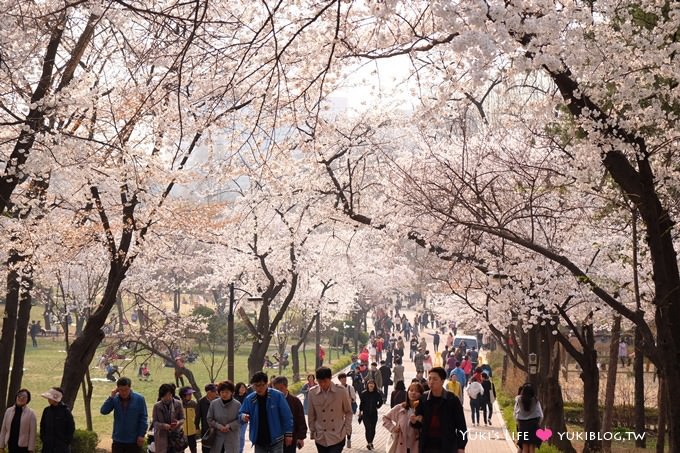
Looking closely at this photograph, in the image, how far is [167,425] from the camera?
38.4ft

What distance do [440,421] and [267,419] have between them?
199 centimetres

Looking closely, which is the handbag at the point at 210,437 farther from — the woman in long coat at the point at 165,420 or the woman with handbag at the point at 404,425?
the woman with handbag at the point at 404,425

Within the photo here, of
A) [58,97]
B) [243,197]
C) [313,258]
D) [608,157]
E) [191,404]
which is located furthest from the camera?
[313,258]

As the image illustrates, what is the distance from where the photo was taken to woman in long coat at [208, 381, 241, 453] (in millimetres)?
11078

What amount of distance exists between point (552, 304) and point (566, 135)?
4053mm

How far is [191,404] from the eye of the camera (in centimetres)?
1312

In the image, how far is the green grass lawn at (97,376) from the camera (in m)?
26.5

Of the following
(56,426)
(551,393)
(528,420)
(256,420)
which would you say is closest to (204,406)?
(56,426)

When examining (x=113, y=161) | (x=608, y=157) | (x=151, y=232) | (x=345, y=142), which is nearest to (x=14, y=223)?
(x=113, y=161)

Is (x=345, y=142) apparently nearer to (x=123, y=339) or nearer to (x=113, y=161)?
(x=113, y=161)

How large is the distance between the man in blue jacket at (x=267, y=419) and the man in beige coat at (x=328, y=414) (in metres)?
1.24

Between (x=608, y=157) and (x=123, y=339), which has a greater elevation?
(x=608, y=157)

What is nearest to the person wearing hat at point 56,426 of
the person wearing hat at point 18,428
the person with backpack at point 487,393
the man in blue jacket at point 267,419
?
the person wearing hat at point 18,428

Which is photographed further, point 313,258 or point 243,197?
point 313,258
